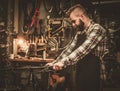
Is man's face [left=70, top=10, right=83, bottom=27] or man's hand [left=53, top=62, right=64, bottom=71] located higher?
man's face [left=70, top=10, right=83, bottom=27]

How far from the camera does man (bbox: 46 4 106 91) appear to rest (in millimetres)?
5641

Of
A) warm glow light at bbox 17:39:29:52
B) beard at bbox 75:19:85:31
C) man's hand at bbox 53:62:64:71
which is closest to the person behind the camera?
man's hand at bbox 53:62:64:71

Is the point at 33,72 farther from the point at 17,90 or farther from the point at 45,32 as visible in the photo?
the point at 45,32

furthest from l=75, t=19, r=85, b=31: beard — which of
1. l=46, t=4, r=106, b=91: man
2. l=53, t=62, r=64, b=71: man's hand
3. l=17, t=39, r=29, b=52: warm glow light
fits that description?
l=17, t=39, r=29, b=52: warm glow light

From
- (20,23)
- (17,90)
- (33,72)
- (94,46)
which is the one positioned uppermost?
(20,23)

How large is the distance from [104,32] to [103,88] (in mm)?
1356

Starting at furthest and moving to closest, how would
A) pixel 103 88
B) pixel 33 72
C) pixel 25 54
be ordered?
1. pixel 25 54
2. pixel 103 88
3. pixel 33 72

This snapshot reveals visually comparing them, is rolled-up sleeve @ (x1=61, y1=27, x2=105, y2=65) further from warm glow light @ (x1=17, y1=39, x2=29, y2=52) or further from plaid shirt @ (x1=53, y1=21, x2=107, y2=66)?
warm glow light @ (x1=17, y1=39, x2=29, y2=52)

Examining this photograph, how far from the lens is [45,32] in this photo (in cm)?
775

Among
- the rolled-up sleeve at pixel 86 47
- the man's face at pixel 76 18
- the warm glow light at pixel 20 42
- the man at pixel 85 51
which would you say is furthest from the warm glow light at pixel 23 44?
the rolled-up sleeve at pixel 86 47

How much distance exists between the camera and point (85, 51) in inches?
222

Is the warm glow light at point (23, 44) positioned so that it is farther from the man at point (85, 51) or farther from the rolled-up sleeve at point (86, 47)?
the rolled-up sleeve at point (86, 47)

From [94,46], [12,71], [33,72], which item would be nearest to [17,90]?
[12,71]

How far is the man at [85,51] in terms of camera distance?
18.5 ft
